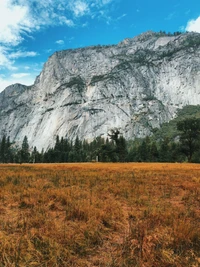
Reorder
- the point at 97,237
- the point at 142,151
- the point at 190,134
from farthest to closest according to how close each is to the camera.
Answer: the point at 142,151, the point at 190,134, the point at 97,237

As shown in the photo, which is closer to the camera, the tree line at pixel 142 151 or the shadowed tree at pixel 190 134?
the shadowed tree at pixel 190 134

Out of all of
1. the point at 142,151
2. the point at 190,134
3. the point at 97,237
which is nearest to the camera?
the point at 97,237

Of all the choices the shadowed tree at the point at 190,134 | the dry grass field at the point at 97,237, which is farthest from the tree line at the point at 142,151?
the dry grass field at the point at 97,237

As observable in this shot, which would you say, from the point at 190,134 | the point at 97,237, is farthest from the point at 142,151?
the point at 97,237

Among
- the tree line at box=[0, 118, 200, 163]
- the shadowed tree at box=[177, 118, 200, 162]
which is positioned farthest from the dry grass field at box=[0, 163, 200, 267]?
the tree line at box=[0, 118, 200, 163]

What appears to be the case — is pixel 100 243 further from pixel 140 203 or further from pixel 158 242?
pixel 140 203

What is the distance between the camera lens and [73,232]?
5344 mm

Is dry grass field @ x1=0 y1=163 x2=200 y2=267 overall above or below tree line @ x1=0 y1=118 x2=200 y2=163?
below

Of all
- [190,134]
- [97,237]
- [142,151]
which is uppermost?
[190,134]

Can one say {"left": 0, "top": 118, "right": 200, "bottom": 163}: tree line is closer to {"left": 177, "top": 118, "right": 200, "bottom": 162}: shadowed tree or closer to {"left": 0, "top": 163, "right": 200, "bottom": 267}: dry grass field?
{"left": 177, "top": 118, "right": 200, "bottom": 162}: shadowed tree

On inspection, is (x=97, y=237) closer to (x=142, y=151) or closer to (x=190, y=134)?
(x=190, y=134)

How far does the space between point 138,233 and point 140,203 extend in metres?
3.27

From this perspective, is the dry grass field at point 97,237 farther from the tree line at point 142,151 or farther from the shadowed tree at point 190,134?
the tree line at point 142,151

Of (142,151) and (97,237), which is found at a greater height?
(142,151)
